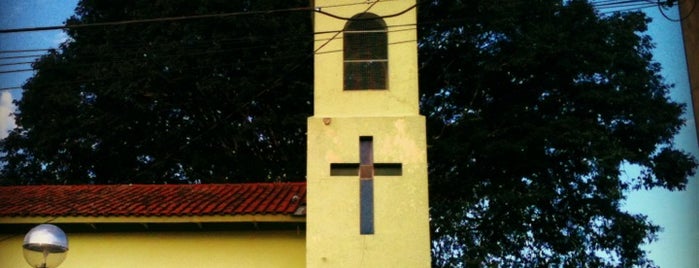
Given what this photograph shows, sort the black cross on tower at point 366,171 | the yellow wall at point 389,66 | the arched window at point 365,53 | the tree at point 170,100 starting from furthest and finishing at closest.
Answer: the tree at point 170,100
the arched window at point 365,53
the yellow wall at point 389,66
the black cross on tower at point 366,171

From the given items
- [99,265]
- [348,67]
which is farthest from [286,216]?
[99,265]

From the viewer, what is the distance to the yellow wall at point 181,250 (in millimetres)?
10461

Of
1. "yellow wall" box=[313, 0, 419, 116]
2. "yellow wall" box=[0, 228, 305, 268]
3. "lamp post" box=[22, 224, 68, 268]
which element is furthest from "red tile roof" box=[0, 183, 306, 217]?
"lamp post" box=[22, 224, 68, 268]

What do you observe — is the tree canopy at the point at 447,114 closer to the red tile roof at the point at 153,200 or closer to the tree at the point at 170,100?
the tree at the point at 170,100

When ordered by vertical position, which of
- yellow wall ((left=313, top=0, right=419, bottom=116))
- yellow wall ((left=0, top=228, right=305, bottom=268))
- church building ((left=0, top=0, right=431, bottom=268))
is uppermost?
yellow wall ((left=313, top=0, right=419, bottom=116))

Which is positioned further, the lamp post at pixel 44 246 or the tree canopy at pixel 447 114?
the tree canopy at pixel 447 114

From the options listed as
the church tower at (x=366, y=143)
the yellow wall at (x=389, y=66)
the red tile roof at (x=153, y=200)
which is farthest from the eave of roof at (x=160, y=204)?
the yellow wall at (x=389, y=66)

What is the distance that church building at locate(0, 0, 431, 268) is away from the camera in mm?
9273

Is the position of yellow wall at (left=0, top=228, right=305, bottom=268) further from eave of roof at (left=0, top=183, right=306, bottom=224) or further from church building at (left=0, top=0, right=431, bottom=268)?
eave of roof at (left=0, top=183, right=306, bottom=224)

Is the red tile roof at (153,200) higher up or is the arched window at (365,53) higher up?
the arched window at (365,53)

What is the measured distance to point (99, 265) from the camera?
10.6m

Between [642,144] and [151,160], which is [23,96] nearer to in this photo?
[151,160]

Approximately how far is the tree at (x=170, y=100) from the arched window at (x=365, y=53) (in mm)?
9054

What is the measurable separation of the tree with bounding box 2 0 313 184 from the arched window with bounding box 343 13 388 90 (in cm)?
905
